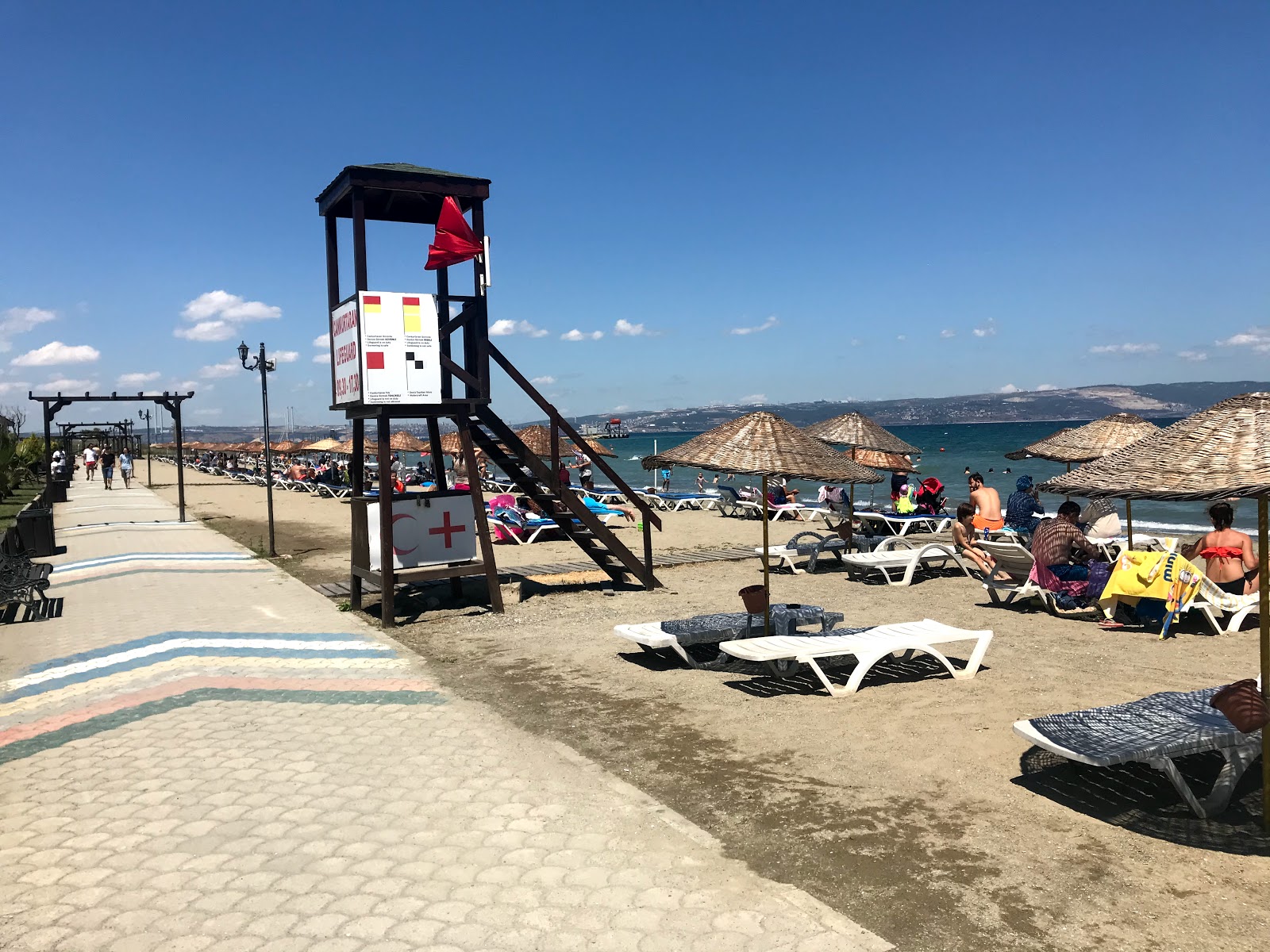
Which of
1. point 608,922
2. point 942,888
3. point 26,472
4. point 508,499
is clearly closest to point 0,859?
point 608,922

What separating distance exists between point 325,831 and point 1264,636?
4.51 m

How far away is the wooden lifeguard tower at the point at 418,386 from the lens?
9812 millimetres

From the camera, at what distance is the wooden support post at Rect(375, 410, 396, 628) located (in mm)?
9703

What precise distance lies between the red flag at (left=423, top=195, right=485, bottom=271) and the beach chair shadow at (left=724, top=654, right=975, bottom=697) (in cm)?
582

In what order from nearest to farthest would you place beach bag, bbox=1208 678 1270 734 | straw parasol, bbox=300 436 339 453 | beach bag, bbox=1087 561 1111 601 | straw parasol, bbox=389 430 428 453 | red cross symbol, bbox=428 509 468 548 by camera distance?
beach bag, bbox=1208 678 1270 734
beach bag, bbox=1087 561 1111 601
red cross symbol, bbox=428 509 468 548
straw parasol, bbox=389 430 428 453
straw parasol, bbox=300 436 339 453

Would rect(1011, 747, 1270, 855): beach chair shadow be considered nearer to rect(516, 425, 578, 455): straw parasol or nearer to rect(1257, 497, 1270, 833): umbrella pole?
rect(1257, 497, 1270, 833): umbrella pole

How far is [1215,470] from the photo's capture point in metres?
4.09

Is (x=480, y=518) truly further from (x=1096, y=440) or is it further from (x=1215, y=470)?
(x=1096, y=440)

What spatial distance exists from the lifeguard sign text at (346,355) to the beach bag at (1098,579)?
306 inches

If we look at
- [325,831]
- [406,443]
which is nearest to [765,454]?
[325,831]

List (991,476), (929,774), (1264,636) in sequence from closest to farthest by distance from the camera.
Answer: (1264,636) < (929,774) < (991,476)

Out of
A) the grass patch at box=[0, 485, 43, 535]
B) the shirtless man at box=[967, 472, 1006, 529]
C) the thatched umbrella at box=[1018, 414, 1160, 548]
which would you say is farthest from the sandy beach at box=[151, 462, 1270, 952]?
the grass patch at box=[0, 485, 43, 535]

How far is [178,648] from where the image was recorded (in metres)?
8.45

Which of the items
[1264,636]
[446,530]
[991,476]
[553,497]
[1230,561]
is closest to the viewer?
[1264,636]
